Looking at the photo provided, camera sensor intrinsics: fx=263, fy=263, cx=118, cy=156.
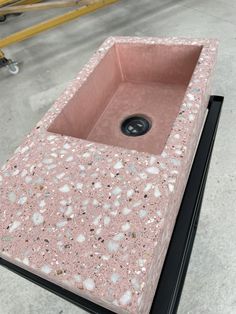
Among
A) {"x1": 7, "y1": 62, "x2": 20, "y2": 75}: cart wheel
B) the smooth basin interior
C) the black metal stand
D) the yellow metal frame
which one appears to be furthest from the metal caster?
the black metal stand

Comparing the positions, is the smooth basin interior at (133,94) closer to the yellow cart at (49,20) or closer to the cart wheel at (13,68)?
the yellow cart at (49,20)

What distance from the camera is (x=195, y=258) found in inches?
49.5

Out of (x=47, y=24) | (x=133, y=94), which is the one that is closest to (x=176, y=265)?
(x=133, y=94)

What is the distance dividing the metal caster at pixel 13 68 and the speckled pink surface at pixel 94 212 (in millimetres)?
2126

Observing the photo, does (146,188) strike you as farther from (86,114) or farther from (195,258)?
(195,258)

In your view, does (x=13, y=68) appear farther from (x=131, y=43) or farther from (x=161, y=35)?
(x=131, y=43)

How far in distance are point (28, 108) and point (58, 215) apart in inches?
72.4

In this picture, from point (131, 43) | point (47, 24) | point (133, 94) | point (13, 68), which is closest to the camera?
point (131, 43)

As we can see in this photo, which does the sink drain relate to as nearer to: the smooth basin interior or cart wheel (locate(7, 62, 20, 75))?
the smooth basin interior

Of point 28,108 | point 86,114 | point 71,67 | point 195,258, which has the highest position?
point 71,67

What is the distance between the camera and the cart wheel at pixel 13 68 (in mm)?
2624

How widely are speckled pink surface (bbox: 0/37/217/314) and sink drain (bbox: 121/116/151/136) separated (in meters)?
0.31

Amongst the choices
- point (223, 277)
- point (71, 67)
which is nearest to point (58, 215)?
point (223, 277)

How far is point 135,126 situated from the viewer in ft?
3.71
